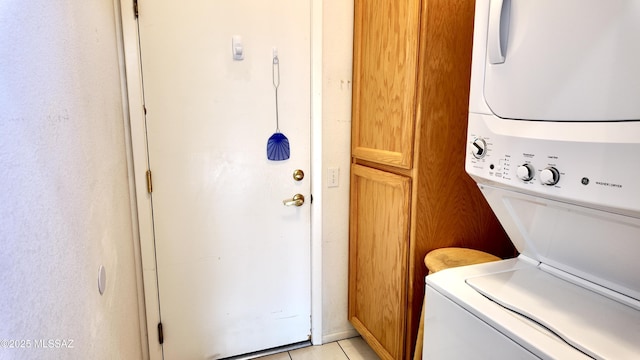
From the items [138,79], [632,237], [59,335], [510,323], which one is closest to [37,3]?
[59,335]

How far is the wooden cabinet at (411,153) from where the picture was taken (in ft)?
4.67

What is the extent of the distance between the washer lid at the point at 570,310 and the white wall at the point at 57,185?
0.97 m

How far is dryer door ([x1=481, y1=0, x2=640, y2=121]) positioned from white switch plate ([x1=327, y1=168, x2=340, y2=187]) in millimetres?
1078

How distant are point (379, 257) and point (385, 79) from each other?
85cm

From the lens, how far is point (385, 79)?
5.39ft

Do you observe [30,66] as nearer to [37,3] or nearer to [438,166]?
[37,3]

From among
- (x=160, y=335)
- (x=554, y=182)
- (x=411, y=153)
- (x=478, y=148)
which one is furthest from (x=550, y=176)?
(x=160, y=335)

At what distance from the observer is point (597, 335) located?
0.77 metres

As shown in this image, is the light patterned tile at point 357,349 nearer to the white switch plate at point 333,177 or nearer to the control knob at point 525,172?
the white switch plate at point 333,177

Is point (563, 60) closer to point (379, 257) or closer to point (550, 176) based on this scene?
point (550, 176)

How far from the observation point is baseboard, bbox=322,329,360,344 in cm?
214

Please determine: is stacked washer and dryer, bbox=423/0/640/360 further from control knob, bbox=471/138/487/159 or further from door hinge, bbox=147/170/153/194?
door hinge, bbox=147/170/153/194

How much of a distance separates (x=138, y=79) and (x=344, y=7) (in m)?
1.09

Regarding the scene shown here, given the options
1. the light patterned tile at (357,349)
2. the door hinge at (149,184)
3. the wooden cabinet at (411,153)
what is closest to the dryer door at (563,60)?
the wooden cabinet at (411,153)
